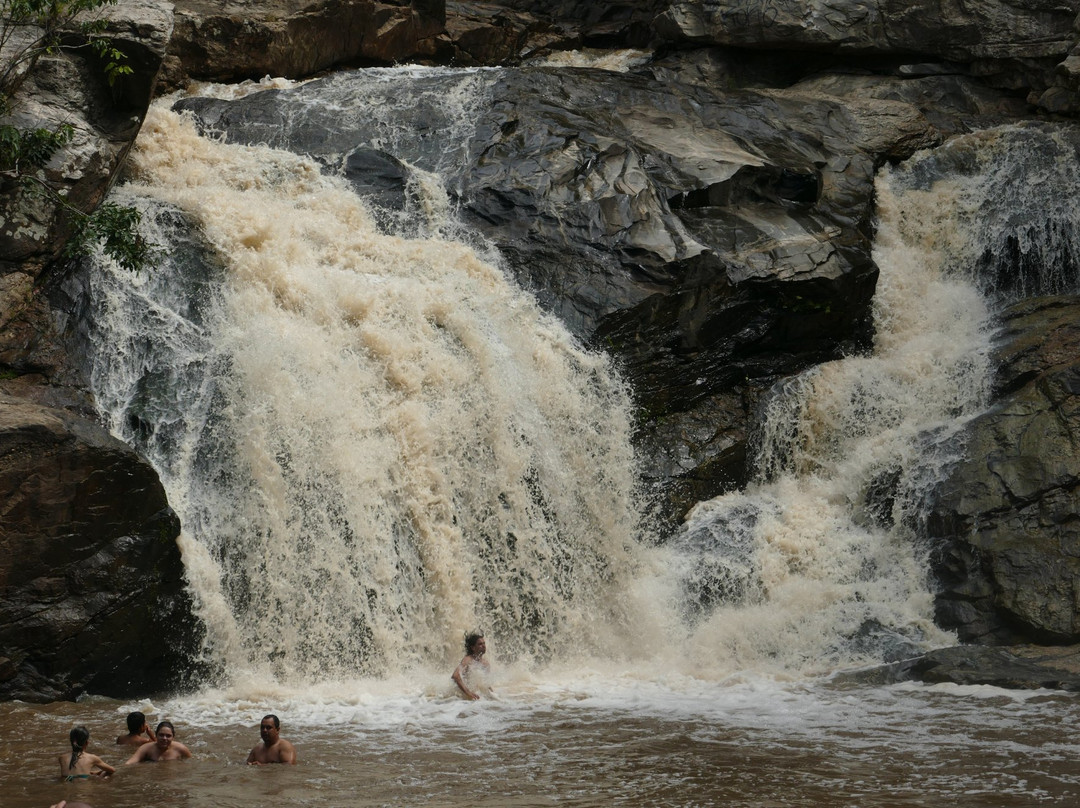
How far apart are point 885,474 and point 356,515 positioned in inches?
271

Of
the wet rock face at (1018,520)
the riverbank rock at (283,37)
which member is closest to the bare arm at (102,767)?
the wet rock face at (1018,520)

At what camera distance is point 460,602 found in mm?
12891

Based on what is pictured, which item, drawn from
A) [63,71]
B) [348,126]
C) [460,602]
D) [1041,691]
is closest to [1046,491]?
[1041,691]

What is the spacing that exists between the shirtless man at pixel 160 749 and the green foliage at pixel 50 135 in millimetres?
6294

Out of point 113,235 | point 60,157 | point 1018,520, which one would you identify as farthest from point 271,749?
point 1018,520

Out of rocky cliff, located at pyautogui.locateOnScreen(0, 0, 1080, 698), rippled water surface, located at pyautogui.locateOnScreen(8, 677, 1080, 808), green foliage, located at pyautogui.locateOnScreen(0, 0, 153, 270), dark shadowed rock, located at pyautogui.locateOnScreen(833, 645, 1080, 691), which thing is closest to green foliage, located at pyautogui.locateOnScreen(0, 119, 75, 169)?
green foliage, located at pyautogui.locateOnScreen(0, 0, 153, 270)

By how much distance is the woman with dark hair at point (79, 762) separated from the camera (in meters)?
8.41

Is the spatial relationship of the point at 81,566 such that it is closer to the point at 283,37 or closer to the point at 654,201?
the point at 654,201

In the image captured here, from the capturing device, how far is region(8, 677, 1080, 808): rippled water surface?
8.25 m

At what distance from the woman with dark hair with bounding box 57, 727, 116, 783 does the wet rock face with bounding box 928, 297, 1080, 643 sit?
9373 millimetres

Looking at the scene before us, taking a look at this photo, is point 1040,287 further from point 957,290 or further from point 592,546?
point 592,546

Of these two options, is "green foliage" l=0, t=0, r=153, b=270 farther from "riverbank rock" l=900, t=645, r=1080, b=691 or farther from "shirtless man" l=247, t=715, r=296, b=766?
"riverbank rock" l=900, t=645, r=1080, b=691

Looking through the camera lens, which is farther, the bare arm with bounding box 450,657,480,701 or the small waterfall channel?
the small waterfall channel

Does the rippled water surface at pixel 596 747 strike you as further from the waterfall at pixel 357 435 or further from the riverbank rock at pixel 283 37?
the riverbank rock at pixel 283 37
